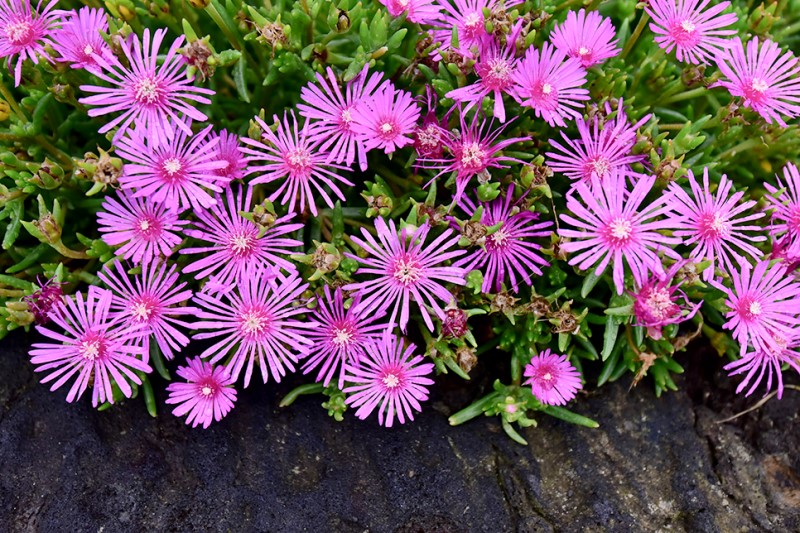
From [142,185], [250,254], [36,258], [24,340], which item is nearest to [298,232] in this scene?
[250,254]

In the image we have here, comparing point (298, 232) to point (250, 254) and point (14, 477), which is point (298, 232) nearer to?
point (250, 254)

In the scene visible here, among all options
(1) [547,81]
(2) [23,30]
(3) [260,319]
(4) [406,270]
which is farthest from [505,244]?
(2) [23,30]

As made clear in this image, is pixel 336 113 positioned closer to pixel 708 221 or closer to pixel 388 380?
pixel 388 380

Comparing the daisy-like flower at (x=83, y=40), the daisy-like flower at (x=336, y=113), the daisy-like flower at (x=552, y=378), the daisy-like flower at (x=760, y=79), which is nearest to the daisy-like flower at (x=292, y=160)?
the daisy-like flower at (x=336, y=113)

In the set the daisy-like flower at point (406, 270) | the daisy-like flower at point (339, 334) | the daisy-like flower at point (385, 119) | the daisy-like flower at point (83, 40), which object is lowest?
the daisy-like flower at point (339, 334)

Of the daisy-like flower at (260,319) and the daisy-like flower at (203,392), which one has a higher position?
the daisy-like flower at (260,319)

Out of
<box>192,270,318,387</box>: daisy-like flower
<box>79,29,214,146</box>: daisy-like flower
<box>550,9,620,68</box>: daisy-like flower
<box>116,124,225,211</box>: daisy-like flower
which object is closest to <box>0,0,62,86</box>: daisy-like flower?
<box>79,29,214,146</box>: daisy-like flower

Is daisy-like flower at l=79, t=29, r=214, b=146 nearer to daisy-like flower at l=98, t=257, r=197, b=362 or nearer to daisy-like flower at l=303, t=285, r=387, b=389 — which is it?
daisy-like flower at l=98, t=257, r=197, b=362

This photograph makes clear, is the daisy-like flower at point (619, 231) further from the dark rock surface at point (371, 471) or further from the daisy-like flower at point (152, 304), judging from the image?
the daisy-like flower at point (152, 304)
